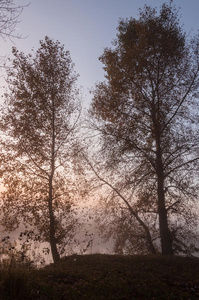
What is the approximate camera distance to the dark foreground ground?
19.0ft

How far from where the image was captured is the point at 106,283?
7.10 meters

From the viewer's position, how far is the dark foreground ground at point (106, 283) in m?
5.79

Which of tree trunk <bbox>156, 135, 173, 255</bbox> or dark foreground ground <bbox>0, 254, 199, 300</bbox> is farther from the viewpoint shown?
tree trunk <bbox>156, 135, 173, 255</bbox>

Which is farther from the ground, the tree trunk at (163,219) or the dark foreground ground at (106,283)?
the tree trunk at (163,219)

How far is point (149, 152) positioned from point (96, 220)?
5274mm

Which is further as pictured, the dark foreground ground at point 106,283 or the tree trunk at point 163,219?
the tree trunk at point 163,219

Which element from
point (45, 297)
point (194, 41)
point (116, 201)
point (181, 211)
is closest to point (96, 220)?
point (116, 201)

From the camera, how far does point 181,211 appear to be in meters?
13.2

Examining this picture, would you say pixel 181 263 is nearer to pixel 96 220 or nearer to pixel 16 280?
pixel 96 220

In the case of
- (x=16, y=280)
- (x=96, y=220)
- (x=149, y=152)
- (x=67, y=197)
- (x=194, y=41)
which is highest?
(x=194, y=41)

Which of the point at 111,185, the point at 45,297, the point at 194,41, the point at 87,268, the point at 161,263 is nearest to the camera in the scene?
the point at 45,297

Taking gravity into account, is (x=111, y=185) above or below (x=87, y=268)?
above

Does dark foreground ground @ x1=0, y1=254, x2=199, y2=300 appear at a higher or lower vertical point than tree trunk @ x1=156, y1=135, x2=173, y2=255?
lower

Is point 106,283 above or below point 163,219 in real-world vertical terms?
below
